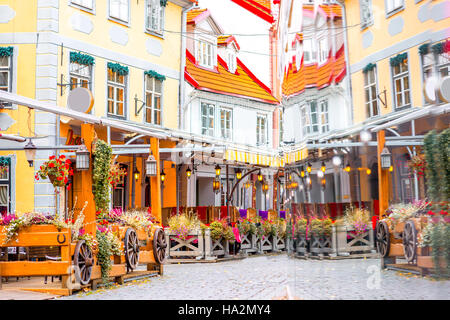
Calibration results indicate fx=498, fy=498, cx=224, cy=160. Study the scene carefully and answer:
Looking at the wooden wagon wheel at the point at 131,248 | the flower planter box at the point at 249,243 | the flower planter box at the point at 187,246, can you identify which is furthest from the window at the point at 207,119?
the flower planter box at the point at 249,243

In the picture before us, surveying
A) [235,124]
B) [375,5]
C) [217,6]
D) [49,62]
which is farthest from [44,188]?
[375,5]

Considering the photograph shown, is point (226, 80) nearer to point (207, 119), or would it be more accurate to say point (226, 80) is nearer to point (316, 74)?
point (207, 119)

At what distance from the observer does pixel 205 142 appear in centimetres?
237

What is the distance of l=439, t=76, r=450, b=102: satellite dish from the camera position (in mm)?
500

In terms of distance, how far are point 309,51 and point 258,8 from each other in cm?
102

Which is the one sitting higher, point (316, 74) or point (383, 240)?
point (316, 74)

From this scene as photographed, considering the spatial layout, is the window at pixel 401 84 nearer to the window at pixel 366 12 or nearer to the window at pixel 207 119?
the window at pixel 366 12

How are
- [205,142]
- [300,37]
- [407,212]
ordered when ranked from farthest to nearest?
1. [205,142]
2. [300,37]
3. [407,212]

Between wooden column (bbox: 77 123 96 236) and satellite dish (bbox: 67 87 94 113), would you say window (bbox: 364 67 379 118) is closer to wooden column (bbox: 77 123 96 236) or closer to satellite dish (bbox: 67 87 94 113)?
satellite dish (bbox: 67 87 94 113)

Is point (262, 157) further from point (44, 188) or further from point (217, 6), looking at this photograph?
point (44, 188)

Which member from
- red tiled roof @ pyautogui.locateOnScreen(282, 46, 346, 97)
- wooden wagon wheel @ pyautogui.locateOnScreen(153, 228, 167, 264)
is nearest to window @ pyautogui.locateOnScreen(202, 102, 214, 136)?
red tiled roof @ pyautogui.locateOnScreen(282, 46, 346, 97)

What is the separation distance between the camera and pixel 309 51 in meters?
0.69

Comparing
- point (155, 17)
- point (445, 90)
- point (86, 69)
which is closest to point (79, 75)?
point (86, 69)

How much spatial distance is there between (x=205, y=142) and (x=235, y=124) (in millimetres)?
253
